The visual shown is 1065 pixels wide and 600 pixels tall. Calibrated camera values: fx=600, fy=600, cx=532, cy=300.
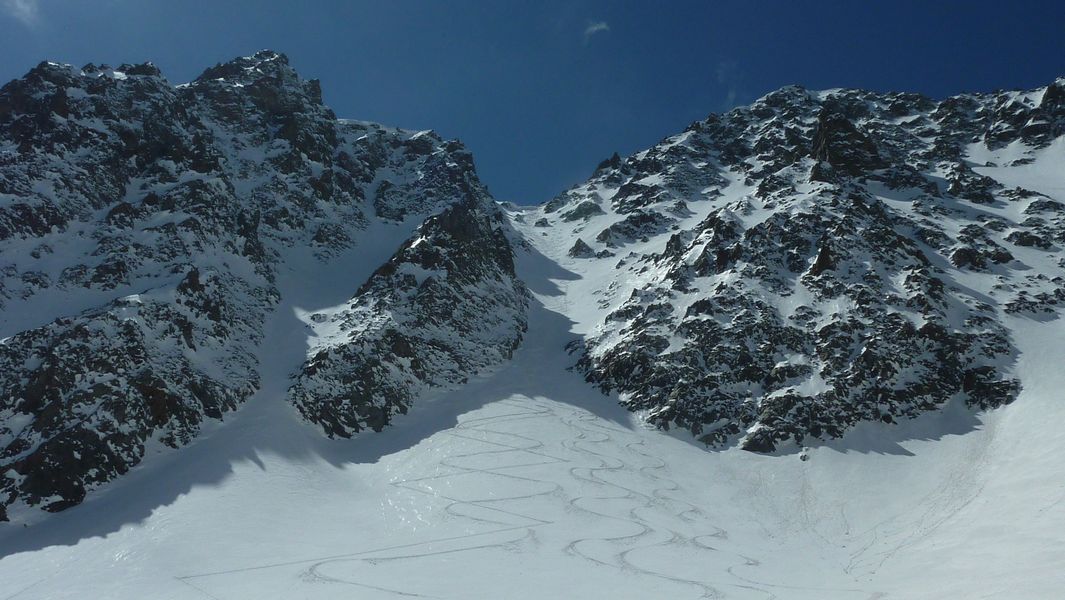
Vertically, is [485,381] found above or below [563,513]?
above

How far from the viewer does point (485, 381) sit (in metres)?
46.8

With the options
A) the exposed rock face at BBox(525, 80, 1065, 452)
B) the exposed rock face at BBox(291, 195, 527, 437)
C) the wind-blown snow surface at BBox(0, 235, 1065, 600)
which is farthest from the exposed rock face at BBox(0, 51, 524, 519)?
the exposed rock face at BBox(525, 80, 1065, 452)

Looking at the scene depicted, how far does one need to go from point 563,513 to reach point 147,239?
39516 mm

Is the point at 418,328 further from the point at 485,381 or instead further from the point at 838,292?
the point at 838,292

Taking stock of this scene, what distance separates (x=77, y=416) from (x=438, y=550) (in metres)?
22.4

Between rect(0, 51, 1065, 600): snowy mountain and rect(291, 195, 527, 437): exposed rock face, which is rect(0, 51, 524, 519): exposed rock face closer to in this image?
rect(0, 51, 1065, 600): snowy mountain

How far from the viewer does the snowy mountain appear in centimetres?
2362

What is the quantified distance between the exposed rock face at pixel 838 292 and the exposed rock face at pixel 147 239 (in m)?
15.6

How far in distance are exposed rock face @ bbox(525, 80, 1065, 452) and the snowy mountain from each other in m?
0.26

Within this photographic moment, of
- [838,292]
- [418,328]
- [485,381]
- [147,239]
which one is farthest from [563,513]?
[147,239]

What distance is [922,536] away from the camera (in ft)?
81.4

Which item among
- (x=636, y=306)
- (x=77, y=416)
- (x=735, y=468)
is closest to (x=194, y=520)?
(x=77, y=416)

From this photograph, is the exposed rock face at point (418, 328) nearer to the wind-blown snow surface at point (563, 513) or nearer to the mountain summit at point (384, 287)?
the mountain summit at point (384, 287)

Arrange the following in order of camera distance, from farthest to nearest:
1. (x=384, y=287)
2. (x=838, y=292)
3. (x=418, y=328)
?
(x=384, y=287), (x=418, y=328), (x=838, y=292)
